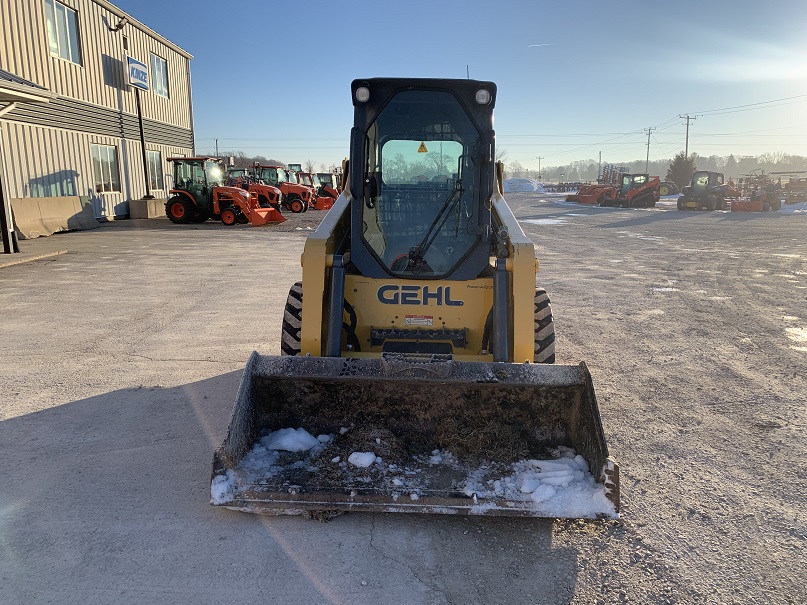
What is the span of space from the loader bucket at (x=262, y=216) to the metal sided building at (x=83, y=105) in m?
6.03

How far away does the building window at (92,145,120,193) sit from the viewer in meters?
22.6

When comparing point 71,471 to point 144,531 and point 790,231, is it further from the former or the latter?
point 790,231

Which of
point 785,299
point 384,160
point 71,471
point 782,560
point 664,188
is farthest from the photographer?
point 664,188

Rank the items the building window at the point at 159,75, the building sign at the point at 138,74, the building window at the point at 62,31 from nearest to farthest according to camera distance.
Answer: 1. the building window at the point at 62,31
2. the building sign at the point at 138,74
3. the building window at the point at 159,75

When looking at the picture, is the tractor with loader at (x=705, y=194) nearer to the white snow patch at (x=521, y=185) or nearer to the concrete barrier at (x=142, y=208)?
the concrete barrier at (x=142, y=208)

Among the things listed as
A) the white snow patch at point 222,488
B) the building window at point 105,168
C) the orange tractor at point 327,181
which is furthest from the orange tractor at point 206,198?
the white snow patch at point 222,488

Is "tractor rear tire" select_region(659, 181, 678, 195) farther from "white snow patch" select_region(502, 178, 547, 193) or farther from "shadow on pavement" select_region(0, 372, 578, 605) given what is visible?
"shadow on pavement" select_region(0, 372, 578, 605)

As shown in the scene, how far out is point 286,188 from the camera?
100 ft

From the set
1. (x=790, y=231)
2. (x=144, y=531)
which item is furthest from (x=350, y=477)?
(x=790, y=231)

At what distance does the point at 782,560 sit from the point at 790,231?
2337 centimetres

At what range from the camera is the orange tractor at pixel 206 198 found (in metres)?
22.5

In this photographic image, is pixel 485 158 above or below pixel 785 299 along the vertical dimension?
above

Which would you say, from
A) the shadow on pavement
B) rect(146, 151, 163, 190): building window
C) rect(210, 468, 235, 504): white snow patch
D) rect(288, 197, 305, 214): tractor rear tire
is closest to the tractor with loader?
rect(288, 197, 305, 214): tractor rear tire

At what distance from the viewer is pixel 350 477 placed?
135 inches
